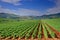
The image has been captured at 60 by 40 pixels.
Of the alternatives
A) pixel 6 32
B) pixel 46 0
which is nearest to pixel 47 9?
pixel 46 0

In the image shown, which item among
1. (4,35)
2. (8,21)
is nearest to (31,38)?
(4,35)

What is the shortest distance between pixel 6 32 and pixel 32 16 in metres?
1.76

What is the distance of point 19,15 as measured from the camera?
35.2 ft

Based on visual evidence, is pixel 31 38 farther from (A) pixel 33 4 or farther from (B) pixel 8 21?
(B) pixel 8 21

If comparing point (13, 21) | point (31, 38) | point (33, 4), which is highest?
point (33, 4)

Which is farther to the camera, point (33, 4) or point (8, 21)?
point (8, 21)

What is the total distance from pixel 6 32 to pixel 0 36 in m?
0.71

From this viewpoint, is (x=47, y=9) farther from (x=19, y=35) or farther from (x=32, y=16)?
(x=19, y=35)

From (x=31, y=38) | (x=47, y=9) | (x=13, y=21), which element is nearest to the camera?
(x=31, y=38)

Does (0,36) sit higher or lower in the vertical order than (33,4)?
lower

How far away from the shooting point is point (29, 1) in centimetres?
1016

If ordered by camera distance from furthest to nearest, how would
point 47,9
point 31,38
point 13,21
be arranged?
1. point 13,21
2. point 47,9
3. point 31,38

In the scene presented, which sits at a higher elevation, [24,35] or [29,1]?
[29,1]

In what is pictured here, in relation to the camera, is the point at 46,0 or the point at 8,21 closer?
the point at 46,0
